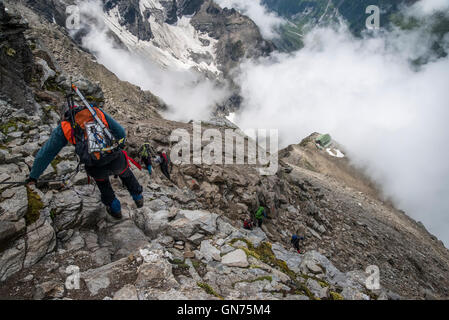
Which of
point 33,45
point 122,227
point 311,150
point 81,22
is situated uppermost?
point 81,22

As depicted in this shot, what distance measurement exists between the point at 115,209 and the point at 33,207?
6.48 feet

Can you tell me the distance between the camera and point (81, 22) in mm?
161750

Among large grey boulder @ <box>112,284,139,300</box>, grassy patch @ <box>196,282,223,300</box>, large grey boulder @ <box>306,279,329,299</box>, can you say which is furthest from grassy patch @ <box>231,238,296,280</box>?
large grey boulder @ <box>112,284,139,300</box>

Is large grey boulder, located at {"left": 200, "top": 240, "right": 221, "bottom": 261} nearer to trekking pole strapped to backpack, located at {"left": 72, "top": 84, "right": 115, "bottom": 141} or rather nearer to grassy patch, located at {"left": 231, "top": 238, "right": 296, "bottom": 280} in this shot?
grassy patch, located at {"left": 231, "top": 238, "right": 296, "bottom": 280}

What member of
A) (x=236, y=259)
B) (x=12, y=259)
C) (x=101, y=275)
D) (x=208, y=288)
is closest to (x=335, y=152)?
(x=236, y=259)

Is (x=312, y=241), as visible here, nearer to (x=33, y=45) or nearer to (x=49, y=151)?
(x=49, y=151)

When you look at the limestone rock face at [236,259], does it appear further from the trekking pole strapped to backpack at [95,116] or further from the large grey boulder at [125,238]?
the trekking pole strapped to backpack at [95,116]

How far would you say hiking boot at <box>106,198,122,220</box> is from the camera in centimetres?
717

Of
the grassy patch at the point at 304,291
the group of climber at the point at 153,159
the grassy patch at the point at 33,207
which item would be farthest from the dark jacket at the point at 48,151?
the group of climber at the point at 153,159

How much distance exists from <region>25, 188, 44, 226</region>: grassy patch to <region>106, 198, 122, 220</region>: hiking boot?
167 cm

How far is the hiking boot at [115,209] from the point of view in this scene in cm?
717
